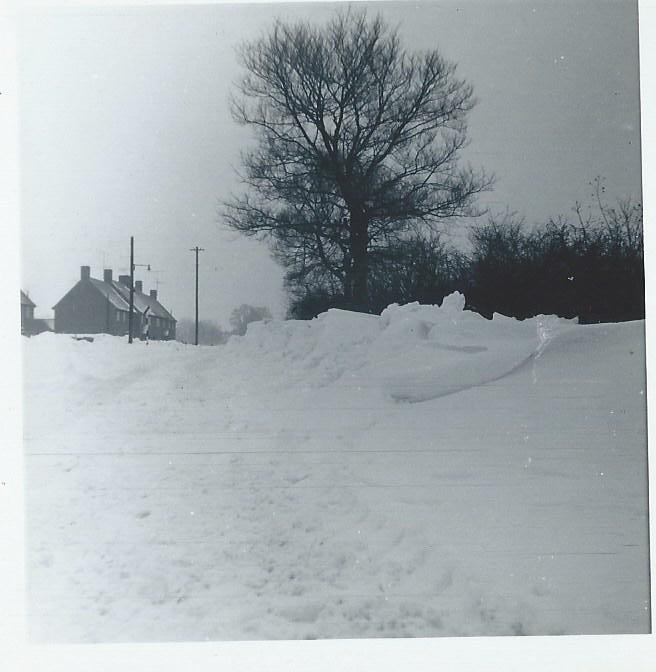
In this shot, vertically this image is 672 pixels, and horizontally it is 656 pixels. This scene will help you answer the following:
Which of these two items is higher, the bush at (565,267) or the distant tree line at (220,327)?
the bush at (565,267)

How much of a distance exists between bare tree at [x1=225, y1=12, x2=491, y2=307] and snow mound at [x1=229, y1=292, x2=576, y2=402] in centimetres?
20

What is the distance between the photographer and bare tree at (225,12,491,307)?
325 cm

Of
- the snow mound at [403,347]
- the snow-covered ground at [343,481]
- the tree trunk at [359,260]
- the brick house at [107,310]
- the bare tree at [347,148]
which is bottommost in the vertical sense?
the snow-covered ground at [343,481]

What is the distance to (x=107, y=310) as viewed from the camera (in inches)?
126

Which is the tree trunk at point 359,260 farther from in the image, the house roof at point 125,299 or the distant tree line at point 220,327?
the house roof at point 125,299

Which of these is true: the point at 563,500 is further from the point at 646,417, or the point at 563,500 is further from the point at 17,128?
the point at 17,128

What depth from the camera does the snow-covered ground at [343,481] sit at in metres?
3.08

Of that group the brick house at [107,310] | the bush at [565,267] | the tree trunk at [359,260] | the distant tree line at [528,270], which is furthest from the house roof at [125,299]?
the bush at [565,267]

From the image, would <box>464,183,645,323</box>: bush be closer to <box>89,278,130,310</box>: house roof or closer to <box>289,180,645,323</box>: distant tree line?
<box>289,180,645,323</box>: distant tree line

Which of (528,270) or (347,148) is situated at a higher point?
(347,148)

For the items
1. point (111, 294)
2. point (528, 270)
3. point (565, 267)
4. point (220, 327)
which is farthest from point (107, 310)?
point (565, 267)

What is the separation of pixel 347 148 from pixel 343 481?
1.65 meters

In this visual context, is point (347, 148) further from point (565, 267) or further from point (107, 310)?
point (107, 310)

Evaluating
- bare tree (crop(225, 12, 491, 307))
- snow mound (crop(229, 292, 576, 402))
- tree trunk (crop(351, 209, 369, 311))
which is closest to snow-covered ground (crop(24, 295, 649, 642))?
snow mound (crop(229, 292, 576, 402))
